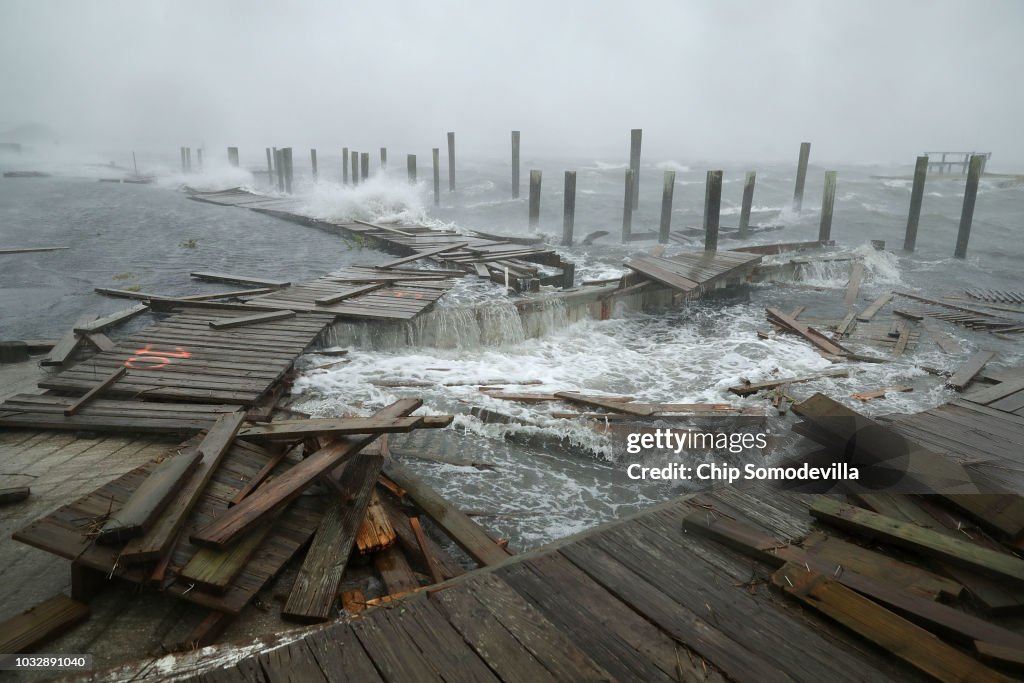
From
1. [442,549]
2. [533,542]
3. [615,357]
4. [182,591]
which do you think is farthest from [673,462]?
[182,591]

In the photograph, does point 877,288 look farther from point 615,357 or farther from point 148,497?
point 148,497

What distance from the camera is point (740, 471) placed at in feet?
23.1

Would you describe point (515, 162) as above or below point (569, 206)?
above

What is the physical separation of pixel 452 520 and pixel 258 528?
1434mm

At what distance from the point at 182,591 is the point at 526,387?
6303 millimetres

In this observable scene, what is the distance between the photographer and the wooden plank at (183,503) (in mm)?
3592

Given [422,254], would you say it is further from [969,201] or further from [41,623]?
[969,201]

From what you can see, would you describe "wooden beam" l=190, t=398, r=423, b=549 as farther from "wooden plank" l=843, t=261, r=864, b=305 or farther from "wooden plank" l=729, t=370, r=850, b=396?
"wooden plank" l=843, t=261, r=864, b=305

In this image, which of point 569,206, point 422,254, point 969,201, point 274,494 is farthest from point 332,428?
point 969,201

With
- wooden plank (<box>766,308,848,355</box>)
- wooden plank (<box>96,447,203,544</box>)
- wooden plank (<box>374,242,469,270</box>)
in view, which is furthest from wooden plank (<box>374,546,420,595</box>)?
wooden plank (<box>374,242,469,270</box>)

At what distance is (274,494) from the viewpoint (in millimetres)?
4254

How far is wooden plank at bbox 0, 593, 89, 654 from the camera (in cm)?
329

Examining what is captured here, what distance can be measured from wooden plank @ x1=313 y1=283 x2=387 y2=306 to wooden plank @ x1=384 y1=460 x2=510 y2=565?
6.28 metres

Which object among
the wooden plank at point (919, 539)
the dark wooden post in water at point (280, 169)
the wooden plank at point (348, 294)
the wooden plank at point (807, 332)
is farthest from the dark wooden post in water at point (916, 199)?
the dark wooden post in water at point (280, 169)
